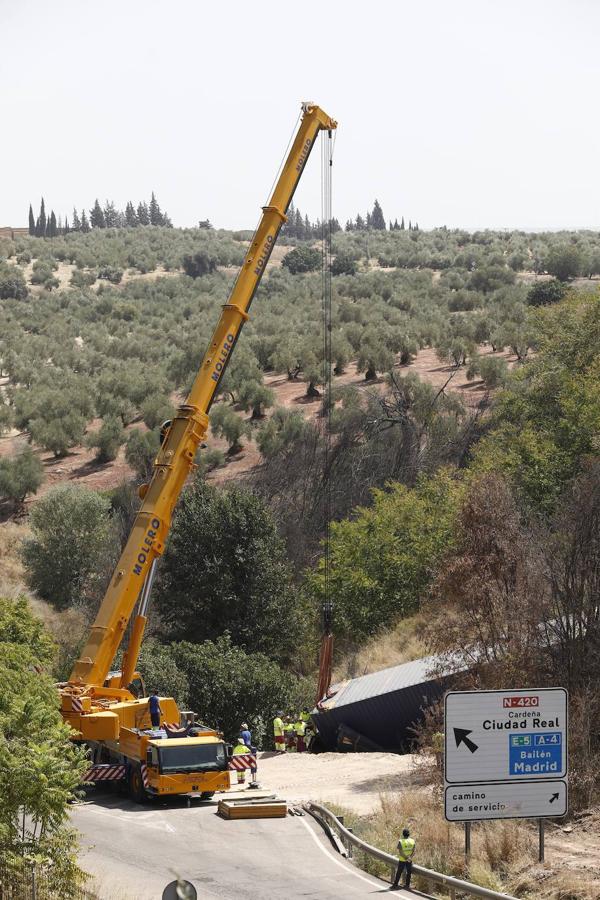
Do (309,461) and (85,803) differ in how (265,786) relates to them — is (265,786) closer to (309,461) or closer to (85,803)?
(85,803)

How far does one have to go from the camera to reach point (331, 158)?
33.7 meters

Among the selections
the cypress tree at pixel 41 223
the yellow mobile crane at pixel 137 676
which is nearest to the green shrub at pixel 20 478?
the yellow mobile crane at pixel 137 676

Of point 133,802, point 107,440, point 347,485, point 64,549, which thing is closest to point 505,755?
point 133,802

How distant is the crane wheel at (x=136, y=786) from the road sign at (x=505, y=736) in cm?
972

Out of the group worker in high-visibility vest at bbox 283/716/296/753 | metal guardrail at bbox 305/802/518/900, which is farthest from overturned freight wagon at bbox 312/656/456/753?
metal guardrail at bbox 305/802/518/900

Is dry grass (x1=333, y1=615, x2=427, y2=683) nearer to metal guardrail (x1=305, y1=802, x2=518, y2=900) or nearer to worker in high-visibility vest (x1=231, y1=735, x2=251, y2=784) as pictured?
worker in high-visibility vest (x1=231, y1=735, x2=251, y2=784)

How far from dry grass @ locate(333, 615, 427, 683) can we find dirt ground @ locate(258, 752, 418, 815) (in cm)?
901

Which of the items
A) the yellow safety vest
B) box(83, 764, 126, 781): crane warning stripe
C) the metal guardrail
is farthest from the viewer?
box(83, 764, 126, 781): crane warning stripe

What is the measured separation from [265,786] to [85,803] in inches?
175

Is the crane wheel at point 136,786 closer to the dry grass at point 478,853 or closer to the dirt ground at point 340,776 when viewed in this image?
the dirt ground at point 340,776

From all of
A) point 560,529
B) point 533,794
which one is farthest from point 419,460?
point 533,794

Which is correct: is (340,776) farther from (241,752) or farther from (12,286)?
(12,286)

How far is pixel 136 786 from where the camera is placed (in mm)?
25516

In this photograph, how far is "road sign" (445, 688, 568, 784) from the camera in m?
17.3
